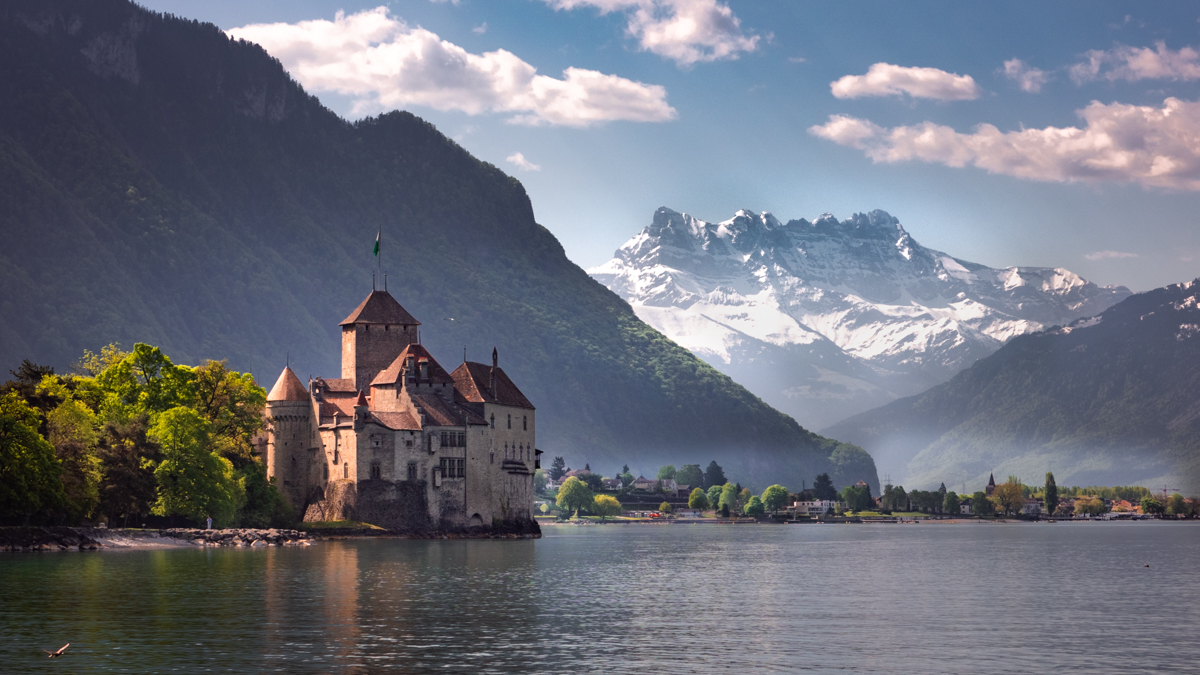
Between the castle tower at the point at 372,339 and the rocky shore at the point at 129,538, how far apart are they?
28123mm

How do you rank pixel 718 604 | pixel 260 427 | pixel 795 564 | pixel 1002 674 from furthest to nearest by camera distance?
pixel 260 427, pixel 795 564, pixel 718 604, pixel 1002 674

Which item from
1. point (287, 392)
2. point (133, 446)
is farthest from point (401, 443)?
point (133, 446)

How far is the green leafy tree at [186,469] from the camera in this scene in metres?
126

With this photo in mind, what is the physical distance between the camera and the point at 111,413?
437 feet

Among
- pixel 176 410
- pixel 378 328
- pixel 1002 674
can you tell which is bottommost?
pixel 1002 674

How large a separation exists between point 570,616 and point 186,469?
69007 millimetres

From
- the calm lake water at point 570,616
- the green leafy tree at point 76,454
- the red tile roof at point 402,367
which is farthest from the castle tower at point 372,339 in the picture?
the calm lake water at point 570,616

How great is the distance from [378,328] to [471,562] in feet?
208

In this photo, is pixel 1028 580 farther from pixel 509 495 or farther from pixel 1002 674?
pixel 509 495

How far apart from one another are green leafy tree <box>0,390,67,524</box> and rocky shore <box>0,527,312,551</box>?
1911mm

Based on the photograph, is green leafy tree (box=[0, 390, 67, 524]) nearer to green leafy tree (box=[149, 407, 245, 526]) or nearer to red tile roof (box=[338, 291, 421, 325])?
green leafy tree (box=[149, 407, 245, 526])

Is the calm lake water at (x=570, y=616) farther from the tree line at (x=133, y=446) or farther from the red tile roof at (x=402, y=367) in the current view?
the red tile roof at (x=402, y=367)

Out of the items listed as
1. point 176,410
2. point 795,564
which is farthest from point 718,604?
point 176,410

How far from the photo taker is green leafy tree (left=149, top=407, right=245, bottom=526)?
412 ft
